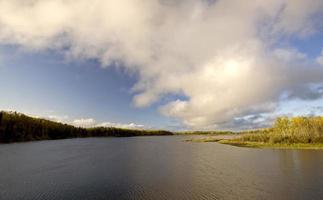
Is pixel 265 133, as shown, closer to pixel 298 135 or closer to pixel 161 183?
pixel 298 135

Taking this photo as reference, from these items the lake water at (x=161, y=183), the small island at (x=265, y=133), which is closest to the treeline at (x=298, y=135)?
the small island at (x=265, y=133)

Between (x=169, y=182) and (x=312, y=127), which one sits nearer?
(x=169, y=182)

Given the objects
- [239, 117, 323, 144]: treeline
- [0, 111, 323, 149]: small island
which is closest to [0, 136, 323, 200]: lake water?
[0, 111, 323, 149]: small island

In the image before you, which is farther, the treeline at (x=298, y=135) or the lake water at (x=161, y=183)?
the treeline at (x=298, y=135)

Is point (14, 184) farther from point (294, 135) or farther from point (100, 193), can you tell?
point (294, 135)

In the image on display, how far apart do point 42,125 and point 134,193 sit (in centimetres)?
14951

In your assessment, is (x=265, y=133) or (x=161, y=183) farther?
(x=265, y=133)

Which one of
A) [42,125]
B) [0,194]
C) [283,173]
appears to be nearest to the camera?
[0,194]

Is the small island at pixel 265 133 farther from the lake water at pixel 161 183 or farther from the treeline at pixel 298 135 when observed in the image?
the lake water at pixel 161 183

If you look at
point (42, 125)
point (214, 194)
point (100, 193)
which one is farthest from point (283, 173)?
point (42, 125)

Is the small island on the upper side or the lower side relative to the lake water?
upper

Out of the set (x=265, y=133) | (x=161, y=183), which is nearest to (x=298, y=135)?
(x=265, y=133)

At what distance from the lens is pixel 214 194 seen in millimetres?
24562

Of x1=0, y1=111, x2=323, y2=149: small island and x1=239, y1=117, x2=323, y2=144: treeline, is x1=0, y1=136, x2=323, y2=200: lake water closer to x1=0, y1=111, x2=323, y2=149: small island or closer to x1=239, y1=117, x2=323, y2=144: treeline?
x1=0, y1=111, x2=323, y2=149: small island
